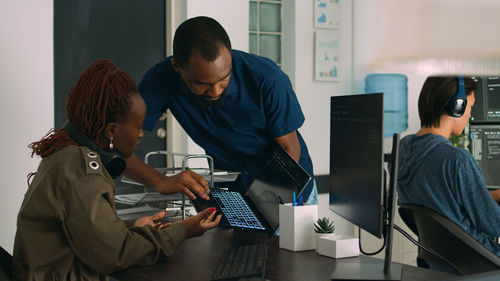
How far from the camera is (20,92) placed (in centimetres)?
224

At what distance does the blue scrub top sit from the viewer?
1911 millimetres

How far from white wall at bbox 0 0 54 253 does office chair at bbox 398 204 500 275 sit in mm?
1624

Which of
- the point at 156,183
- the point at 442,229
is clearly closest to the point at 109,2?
the point at 156,183

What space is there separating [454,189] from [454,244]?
10.6 inches

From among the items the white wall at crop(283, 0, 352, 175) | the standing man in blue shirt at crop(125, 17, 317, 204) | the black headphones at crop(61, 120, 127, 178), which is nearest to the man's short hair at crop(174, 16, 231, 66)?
the standing man in blue shirt at crop(125, 17, 317, 204)

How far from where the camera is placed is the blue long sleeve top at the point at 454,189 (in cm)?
196

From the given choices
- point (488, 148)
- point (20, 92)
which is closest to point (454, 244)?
point (488, 148)

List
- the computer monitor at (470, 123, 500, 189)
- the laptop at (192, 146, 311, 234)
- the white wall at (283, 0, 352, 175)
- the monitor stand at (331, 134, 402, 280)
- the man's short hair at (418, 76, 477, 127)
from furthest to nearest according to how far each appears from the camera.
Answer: the white wall at (283, 0, 352, 175) < the computer monitor at (470, 123, 500, 189) < the man's short hair at (418, 76, 477, 127) < the laptop at (192, 146, 311, 234) < the monitor stand at (331, 134, 402, 280)

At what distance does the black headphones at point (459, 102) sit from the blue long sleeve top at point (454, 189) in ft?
0.40

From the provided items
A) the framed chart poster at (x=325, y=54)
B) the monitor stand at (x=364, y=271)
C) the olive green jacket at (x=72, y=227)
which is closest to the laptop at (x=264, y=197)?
the monitor stand at (x=364, y=271)

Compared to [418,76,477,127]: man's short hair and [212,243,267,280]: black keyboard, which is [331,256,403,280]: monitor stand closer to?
[212,243,267,280]: black keyboard

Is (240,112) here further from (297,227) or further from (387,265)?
(387,265)

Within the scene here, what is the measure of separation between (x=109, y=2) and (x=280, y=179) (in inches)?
84.3

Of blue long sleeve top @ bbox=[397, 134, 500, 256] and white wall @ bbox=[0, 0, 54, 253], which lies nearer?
blue long sleeve top @ bbox=[397, 134, 500, 256]
